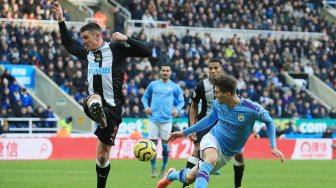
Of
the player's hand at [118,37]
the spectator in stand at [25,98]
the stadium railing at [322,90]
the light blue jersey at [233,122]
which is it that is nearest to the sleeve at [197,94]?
the light blue jersey at [233,122]

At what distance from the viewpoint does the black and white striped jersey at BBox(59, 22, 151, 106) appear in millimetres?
11961

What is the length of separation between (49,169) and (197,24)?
68.9 ft

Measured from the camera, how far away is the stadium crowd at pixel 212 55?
32656mm

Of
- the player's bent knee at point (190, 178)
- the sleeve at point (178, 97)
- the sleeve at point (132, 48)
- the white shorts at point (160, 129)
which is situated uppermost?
the sleeve at point (132, 48)

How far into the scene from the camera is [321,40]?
43.9 meters

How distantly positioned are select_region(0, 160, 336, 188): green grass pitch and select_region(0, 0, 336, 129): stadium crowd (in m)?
8.87

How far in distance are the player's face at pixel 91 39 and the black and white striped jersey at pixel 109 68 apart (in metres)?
0.09

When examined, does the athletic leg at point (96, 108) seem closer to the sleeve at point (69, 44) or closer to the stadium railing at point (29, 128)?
the sleeve at point (69, 44)

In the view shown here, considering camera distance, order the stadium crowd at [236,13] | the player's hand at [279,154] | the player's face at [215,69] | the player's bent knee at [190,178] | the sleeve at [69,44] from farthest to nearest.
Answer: the stadium crowd at [236,13]
the player's face at [215,69]
the sleeve at [69,44]
the player's bent knee at [190,178]
the player's hand at [279,154]

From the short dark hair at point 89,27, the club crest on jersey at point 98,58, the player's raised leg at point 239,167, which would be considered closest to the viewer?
the short dark hair at point 89,27

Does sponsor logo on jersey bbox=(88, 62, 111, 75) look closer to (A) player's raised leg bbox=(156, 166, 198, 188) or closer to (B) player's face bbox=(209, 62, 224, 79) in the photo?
(A) player's raised leg bbox=(156, 166, 198, 188)

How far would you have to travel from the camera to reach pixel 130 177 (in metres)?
18.3

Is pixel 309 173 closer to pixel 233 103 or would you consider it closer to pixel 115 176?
pixel 115 176

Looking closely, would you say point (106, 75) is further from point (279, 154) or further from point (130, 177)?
point (130, 177)
